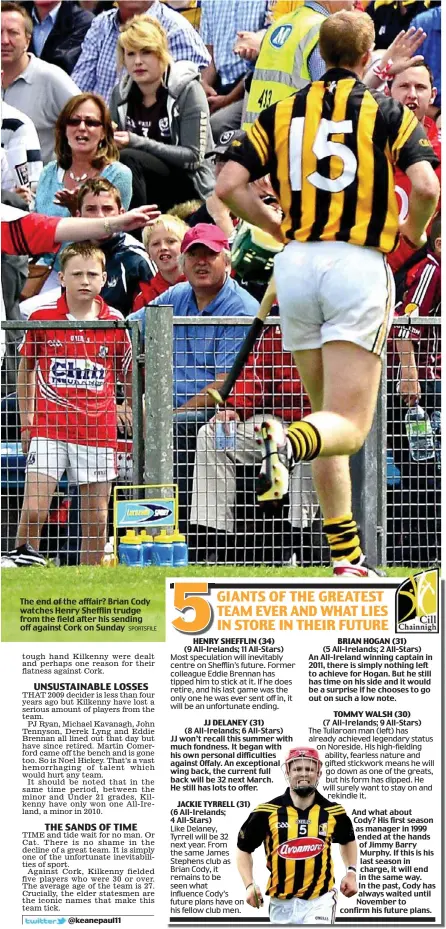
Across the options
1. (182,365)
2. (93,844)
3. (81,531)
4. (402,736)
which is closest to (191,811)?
(93,844)

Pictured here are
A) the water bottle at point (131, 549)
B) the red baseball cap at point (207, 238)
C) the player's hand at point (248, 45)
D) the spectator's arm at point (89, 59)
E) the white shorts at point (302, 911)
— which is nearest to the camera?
the white shorts at point (302, 911)

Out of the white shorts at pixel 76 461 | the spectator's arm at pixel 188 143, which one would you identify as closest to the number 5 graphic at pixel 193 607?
the white shorts at pixel 76 461

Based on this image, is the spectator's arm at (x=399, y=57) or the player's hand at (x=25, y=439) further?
the spectator's arm at (x=399, y=57)

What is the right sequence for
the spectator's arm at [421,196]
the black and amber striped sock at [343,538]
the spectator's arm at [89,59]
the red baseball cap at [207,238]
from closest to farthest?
the spectator's arm at [421,196], the black and amber striped sock at [343,538], the red baseball cap at [207,238], the spectator's arm at [89,59]

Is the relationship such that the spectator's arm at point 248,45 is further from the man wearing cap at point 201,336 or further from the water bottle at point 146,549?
the water bottle at point 146,549

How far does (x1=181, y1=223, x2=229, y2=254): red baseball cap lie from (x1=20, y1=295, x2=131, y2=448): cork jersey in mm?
423

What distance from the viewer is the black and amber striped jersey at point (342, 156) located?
4637mm

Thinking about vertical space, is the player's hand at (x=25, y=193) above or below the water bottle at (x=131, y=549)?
above

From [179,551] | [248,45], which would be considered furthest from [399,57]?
[179,551]

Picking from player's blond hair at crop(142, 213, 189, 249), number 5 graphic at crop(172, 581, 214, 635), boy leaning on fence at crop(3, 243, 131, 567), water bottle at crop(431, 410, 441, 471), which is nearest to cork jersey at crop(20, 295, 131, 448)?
boy leaning on fence at crop(3, 243, 131, 567)

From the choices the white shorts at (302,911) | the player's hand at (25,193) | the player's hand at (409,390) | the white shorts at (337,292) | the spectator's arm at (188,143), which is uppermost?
the spectator's arm at (188,143)

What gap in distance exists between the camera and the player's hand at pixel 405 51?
5.59m

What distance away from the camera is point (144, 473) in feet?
17.4

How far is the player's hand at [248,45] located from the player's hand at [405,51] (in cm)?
52
